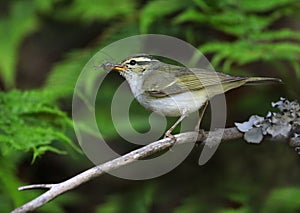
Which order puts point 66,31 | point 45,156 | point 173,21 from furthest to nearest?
point 66,31, point 45,156, point 173,21

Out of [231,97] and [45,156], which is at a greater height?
[231,97]

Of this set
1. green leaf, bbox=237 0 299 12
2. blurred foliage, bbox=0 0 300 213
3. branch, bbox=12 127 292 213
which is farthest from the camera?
green leaf, bbox=237 0 299 12

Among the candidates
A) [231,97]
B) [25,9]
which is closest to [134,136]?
[231,97]

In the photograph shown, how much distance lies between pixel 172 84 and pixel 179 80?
23 mm

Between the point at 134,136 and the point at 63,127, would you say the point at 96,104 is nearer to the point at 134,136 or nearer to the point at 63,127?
the point at 134,136

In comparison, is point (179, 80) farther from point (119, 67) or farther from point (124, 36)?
point (124, 36)

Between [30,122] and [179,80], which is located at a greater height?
[179,80]

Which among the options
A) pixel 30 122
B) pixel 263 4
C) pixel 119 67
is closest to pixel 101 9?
pixel 263 4

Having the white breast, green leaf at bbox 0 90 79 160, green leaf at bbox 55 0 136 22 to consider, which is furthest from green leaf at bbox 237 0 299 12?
the white breast

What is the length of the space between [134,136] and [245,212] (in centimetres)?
57

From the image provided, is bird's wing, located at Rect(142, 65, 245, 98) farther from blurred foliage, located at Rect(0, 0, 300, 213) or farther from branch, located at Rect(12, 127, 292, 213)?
blurred foliage, located at Rect(0, 0, 300, 213)

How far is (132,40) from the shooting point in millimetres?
2562

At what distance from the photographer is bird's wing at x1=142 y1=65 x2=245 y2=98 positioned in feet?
5.14

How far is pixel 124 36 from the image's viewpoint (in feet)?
8.75
